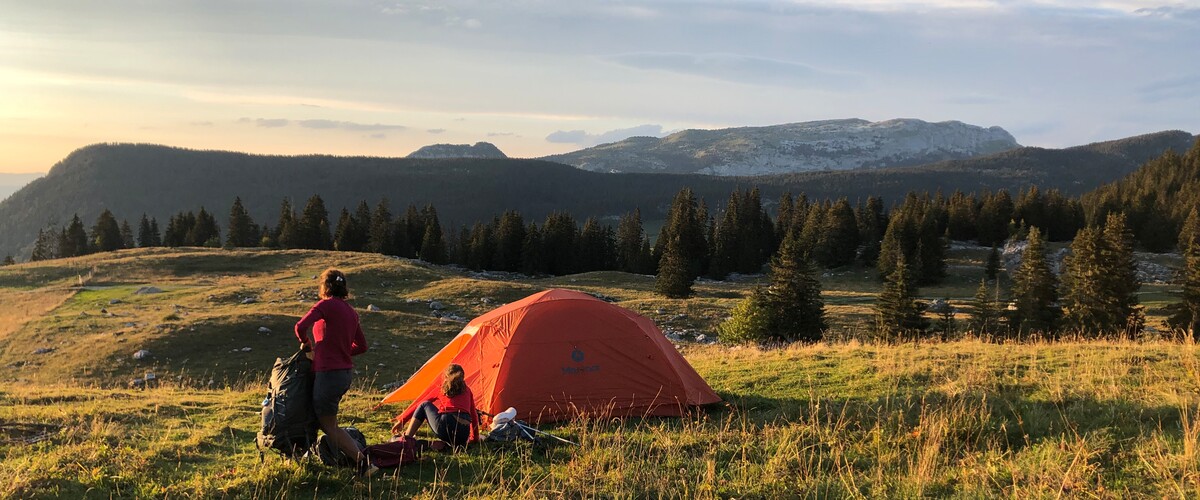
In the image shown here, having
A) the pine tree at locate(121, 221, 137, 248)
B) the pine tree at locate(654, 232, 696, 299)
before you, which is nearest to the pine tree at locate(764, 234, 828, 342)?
the pine tree at locate(654, 232, 696, 299)

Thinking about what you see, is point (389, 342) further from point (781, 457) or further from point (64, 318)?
point (781, 457)

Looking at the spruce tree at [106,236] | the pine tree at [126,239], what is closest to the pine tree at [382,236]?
the spruce tree at [106,236]

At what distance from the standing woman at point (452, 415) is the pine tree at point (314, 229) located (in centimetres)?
8060

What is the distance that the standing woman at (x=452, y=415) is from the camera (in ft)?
25.4

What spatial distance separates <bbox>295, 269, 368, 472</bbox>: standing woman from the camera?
6.53 meters

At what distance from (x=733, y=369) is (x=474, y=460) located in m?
7.59

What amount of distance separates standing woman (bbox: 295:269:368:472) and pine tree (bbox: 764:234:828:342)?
26.6 m

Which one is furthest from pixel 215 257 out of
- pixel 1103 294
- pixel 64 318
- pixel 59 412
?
pixel 1103 294

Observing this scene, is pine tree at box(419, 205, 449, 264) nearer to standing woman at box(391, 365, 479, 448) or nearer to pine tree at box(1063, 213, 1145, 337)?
pine tree at box(1063, 213, 1145, 337)

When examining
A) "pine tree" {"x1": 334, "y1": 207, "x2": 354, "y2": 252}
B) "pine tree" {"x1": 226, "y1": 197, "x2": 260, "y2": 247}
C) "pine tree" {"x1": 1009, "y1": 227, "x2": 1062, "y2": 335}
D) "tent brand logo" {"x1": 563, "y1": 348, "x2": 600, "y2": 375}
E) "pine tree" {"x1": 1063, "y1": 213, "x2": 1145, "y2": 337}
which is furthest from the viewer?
"pine tree" {"x1": 334, "y1": 207, "x2": 354, "y2": 252}

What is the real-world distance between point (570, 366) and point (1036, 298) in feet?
124

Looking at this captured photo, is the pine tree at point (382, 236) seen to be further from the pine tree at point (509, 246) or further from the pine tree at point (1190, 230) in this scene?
the pine tree at point (1190, 230)

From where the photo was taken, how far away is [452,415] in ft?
25.8

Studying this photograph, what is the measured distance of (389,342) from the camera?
26.7m
